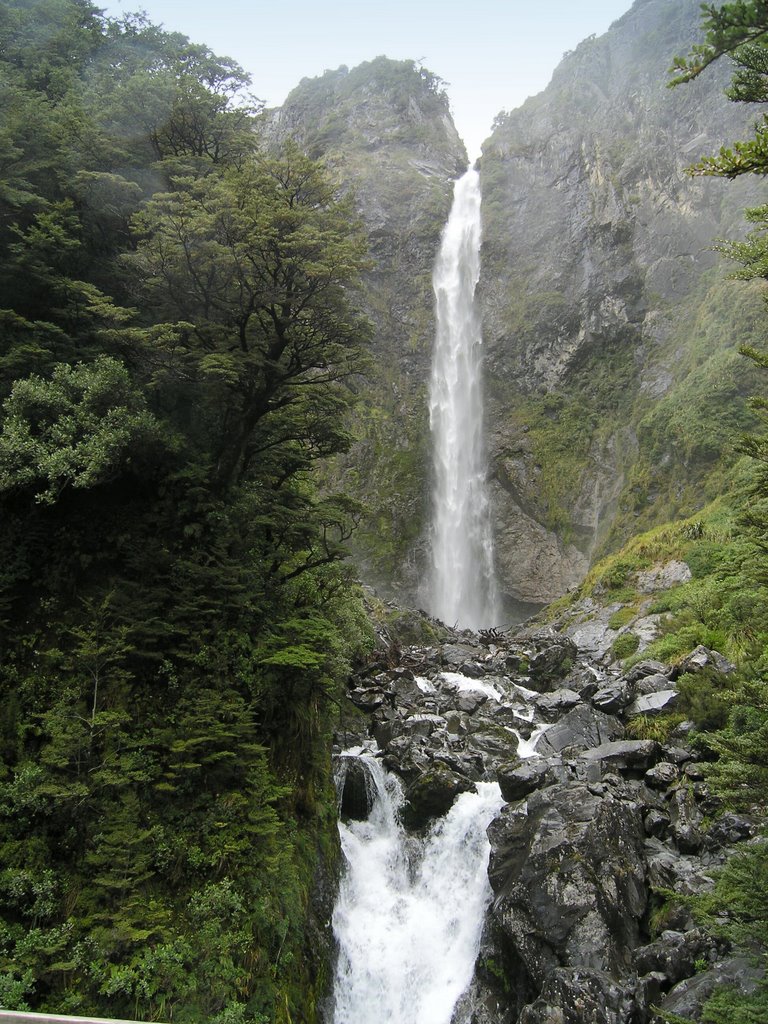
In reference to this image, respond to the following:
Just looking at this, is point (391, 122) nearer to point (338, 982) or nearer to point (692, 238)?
point (692, 238)

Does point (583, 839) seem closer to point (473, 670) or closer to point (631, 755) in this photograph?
point (631, 755)

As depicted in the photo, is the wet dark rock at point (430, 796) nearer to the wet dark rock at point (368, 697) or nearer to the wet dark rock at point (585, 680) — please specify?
the wet dark rock at point (368, 697)

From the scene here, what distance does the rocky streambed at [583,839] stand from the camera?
777 centimetres

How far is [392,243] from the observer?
Result: 48.6 m

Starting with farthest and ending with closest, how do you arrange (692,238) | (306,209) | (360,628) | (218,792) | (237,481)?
(692,238), (360,628), (237,481), (306,209), (218,792)

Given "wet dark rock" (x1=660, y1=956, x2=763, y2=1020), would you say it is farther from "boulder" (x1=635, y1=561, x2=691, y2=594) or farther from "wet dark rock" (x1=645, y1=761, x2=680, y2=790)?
"boulder" (x1=635, y1=561, x2=691, y2=594)

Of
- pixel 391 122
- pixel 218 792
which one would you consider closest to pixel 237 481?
pixel 218 792

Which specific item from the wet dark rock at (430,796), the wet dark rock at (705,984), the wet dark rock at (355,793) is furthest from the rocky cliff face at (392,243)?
the wet dark rock at (705,984)

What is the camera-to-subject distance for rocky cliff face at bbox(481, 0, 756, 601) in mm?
30359

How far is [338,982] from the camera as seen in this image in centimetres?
919

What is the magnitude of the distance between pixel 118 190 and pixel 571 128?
46.6 m

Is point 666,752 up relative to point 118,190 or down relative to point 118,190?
down

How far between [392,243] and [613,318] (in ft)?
66.0

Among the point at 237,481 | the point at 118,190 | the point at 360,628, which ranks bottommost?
the point at 360,628
